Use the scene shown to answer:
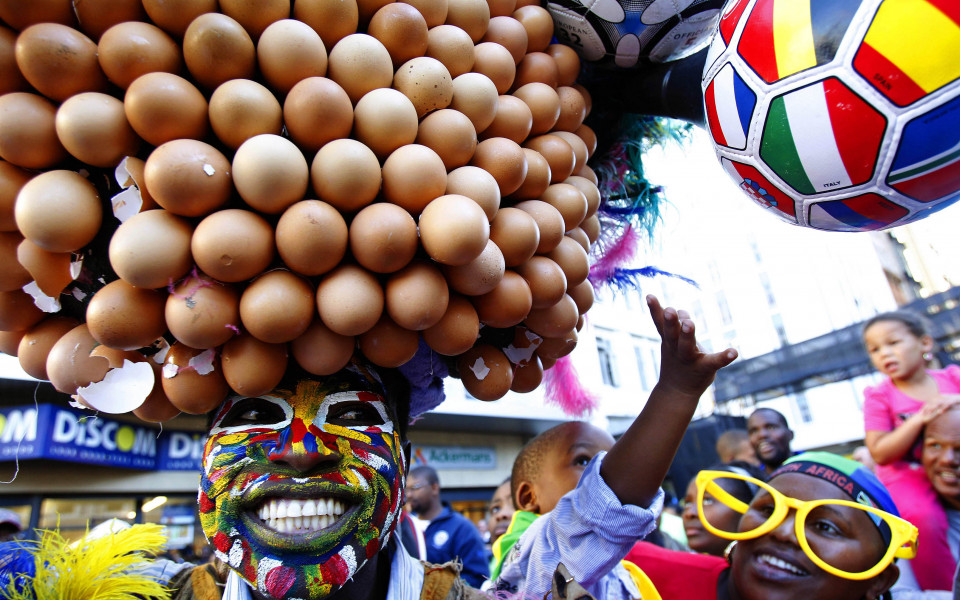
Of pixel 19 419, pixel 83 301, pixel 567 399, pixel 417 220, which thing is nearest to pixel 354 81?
pixel 417 220

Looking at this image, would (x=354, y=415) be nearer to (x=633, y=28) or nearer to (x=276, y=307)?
(x=276, y=307)

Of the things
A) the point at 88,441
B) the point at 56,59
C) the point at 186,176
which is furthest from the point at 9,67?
the point at 88,441

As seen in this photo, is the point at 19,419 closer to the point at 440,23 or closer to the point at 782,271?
the point at 440,23

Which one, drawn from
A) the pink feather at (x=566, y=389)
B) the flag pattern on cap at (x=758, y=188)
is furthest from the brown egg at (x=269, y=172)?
the pink feather at (x=566, y=389)

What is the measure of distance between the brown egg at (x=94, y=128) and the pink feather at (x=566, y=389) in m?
1.74

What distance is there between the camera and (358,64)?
1429 millimetres

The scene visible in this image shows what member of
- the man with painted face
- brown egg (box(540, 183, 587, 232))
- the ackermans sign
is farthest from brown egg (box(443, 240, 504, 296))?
the ackermans sign

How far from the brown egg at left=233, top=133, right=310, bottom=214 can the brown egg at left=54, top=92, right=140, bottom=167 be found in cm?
25

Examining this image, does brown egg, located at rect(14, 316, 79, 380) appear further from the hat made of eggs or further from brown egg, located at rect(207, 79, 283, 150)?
brown egg, located at rect(207, 79, 283, 150)

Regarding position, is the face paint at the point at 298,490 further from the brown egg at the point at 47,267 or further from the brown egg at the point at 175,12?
the brown egg at the point at 175,12

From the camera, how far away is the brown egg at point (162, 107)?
1.27 m

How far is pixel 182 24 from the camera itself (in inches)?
54.2

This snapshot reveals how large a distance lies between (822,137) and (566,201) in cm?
64

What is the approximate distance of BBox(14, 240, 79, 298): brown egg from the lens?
1375 mm
